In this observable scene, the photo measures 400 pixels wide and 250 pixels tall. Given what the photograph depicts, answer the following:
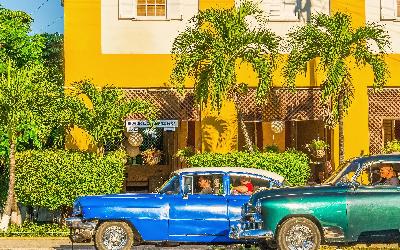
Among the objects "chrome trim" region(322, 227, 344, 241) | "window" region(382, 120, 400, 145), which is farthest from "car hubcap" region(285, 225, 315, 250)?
"window" region(382, 120, 400, 145)

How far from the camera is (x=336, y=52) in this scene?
23.9m

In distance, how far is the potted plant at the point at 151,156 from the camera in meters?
28.0

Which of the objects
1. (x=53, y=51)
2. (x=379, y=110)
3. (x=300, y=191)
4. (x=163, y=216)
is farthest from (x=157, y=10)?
(x=300, y=191)

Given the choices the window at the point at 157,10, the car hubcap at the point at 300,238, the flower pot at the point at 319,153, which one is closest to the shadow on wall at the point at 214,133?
the flower pot at the point at 319,153

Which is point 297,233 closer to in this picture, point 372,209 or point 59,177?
point 372,209

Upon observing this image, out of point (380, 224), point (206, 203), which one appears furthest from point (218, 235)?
point (380, 224)

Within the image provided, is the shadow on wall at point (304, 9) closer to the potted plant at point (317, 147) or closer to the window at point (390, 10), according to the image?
the window at point (390, 10)

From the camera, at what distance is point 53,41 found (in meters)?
32.2

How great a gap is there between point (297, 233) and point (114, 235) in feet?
11.9

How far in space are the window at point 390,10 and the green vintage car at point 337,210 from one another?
40.5 ft

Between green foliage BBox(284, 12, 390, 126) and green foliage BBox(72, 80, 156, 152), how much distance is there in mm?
4196

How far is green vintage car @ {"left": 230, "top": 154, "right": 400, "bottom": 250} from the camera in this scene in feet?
50.5

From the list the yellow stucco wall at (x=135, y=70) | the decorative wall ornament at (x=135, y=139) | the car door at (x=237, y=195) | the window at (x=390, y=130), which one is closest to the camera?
the car door at (x=237, y=195)

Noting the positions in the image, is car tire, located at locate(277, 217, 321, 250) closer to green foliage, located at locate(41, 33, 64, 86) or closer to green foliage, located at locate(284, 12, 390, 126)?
green foliage, located at locate(284, 12, 390, 126)
